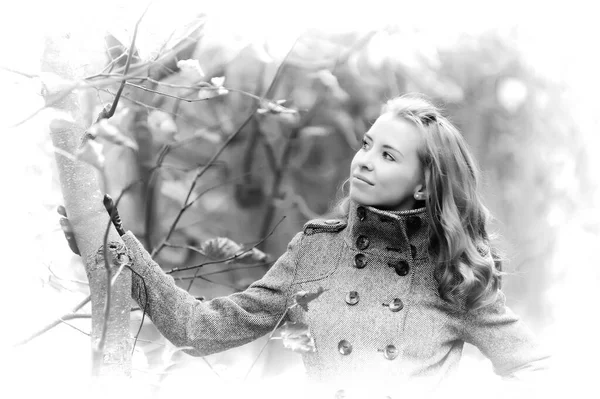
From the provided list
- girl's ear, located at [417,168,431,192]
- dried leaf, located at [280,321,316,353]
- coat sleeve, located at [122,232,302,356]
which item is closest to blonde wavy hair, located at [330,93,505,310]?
girl's ear, located at [417,168,431,192]

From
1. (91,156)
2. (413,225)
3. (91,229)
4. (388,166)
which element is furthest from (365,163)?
(91,156)

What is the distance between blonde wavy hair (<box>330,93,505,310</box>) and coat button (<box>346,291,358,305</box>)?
0.15 m

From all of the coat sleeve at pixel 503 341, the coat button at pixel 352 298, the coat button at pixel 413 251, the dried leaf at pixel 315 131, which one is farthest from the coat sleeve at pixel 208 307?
the dried leaf at pixel 315 131

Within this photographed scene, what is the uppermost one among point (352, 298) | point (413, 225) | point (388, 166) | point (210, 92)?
point (210, 92)

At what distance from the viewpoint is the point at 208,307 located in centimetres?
108

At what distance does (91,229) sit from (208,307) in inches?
12.5

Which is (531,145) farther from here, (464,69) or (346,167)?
(346,167)

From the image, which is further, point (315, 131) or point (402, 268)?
point (315, 131)

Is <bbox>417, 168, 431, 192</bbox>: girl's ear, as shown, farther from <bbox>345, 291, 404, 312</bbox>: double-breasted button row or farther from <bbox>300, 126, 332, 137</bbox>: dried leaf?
<bbox>300, 126, 332, 137</bbox>: dried leaf

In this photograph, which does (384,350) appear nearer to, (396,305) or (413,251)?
(396,305)

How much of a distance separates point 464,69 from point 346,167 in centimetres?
43

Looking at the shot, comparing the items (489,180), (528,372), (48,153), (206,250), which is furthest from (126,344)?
(489,180)

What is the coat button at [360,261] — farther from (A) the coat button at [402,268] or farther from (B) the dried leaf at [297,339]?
(B) the dried leaf at [297,339]

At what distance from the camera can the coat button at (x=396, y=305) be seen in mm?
1109
